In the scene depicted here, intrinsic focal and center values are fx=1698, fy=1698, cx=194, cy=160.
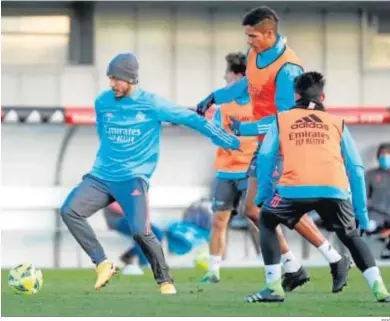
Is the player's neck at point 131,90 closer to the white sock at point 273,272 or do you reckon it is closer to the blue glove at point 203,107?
the blue glove at point 203,107

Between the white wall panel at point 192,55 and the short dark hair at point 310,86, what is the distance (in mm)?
11239

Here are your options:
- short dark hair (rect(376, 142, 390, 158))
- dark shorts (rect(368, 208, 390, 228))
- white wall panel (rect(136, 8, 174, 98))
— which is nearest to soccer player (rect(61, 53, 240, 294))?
dark shorts (rect(368, 208, 390, 228))

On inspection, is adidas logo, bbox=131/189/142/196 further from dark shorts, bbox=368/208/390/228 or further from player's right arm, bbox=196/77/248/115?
dark shorts, bbox=368/208/390/228

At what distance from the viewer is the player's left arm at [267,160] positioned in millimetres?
12133

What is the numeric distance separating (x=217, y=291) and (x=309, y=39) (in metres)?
10.4

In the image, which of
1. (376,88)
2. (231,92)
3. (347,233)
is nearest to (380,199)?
(376,88)

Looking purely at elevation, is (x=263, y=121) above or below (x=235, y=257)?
above

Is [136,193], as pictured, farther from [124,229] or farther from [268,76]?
[124,229]

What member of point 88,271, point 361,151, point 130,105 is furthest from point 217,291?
point 361,151

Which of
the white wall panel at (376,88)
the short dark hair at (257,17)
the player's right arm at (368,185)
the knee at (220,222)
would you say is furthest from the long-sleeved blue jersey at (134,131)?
the white wall panel at (376,88)

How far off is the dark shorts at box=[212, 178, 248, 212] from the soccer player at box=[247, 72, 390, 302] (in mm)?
3777

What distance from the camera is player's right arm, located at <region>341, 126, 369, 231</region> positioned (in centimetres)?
1220

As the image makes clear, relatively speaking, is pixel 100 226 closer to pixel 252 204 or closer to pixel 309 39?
pixel 309 39

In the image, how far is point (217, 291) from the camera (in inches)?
556
